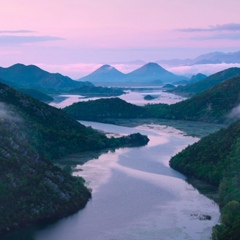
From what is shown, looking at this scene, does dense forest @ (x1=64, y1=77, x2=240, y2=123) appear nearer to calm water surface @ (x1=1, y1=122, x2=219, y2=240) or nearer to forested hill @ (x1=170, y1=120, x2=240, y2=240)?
forested hill @ (x1=170, y1=120, x2=240, y2=240)

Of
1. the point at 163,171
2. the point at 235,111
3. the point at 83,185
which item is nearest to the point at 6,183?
the point at 83,185

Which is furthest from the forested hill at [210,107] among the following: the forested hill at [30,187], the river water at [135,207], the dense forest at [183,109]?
the forested hill at [30,187]

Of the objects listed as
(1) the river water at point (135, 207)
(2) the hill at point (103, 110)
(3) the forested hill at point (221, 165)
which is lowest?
(1) the river water at point (135, 207)

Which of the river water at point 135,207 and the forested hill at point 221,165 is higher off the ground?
the forested hill at point 221,165

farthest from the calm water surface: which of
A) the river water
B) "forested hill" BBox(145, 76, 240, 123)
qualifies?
"forested hill" BBox(145, 76, 240, 123)

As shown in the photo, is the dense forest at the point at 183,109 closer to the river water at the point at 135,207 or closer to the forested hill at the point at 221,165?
the forested hill at the point at 221,165

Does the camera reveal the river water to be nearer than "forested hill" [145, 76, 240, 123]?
Yes
